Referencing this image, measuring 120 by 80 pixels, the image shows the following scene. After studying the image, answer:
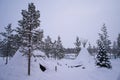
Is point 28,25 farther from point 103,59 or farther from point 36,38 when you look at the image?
point 103,59

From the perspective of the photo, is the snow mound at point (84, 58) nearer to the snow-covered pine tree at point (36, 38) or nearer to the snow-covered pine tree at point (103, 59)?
the snow-covered pine tree at point (103, 59)

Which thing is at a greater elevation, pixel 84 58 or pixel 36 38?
pixel 36 38

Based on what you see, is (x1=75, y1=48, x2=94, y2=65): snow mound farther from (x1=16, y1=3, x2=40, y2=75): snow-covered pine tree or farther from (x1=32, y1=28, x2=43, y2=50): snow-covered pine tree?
(x1=16, y1=3, x2=40, y2=75): snow-covered pine tree

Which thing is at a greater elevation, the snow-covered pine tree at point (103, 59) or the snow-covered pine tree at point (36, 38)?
the snow-covered pine tree at point (36, 38)

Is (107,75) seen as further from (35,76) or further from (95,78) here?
(35,76)

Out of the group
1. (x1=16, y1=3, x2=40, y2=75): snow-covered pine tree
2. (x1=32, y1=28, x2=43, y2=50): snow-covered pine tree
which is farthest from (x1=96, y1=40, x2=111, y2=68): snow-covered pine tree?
(x1=16, y1=3, x2=40, y2=75): snow-covered pine tree

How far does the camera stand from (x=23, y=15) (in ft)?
64.2

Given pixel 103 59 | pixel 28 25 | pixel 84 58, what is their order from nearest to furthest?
pixel 28 25
pixel 103 59
pixel 84 58

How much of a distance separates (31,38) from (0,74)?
7.66 metres

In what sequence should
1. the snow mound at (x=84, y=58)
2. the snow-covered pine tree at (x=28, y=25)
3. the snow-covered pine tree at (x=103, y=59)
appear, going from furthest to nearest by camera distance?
the snow mound at (x=84, y=58) < the snow-covered pine tree at (x=103, y=59) < the snow-covered pine tree at (x=28, y=25)

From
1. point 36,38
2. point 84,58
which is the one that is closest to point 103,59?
point 84,58

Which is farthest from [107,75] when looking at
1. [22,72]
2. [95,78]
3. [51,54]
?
[51,54]

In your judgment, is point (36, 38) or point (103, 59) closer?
point (36, 38)

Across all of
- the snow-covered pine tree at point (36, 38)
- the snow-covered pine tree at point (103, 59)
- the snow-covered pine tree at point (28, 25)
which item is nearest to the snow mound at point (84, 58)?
the snow-covered pine tree at point (103, 59)
